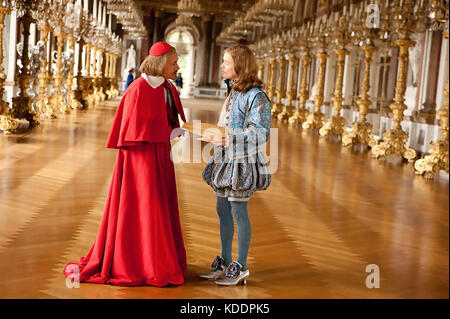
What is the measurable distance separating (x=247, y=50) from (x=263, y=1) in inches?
703

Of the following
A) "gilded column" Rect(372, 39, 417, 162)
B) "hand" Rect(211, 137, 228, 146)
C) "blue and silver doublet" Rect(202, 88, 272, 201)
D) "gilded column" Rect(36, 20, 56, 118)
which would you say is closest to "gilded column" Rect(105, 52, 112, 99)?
"gilded column" Rect(36, 20, 56, 118)

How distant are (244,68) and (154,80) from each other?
553 mm

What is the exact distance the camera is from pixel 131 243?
3717 millimetres

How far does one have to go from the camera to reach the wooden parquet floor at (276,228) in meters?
3.78

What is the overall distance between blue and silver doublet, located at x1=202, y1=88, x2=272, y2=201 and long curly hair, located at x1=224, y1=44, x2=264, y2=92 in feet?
0.16

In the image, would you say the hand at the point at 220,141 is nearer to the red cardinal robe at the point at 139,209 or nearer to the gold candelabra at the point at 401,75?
the red cardinal robe at the point at 139,209

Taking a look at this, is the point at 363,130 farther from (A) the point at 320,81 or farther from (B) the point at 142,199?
(B) the point at 142,199

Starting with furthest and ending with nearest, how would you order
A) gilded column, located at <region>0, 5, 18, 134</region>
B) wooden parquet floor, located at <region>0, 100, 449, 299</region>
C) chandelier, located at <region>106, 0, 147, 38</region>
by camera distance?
chandelier, located at <region>106, 0, 147, 38</region>, gilded column, located at <region>0, 5, 18, 134</region>, wooden parquet floor, located at <region>0, 100, 449, 299</region>

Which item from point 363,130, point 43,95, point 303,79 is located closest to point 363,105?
point 363,130

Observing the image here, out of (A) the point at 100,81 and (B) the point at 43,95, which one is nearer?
(B) the point at 43,95

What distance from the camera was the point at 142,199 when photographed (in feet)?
12.1

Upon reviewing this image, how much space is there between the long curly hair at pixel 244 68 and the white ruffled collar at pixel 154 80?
17.7 inches

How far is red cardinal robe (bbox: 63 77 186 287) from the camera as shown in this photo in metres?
3.67

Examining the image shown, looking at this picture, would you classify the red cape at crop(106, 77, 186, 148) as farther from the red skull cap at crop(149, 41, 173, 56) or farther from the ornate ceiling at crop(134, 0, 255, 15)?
the ornate ceiling at crop(134, 0, 255, 15)
